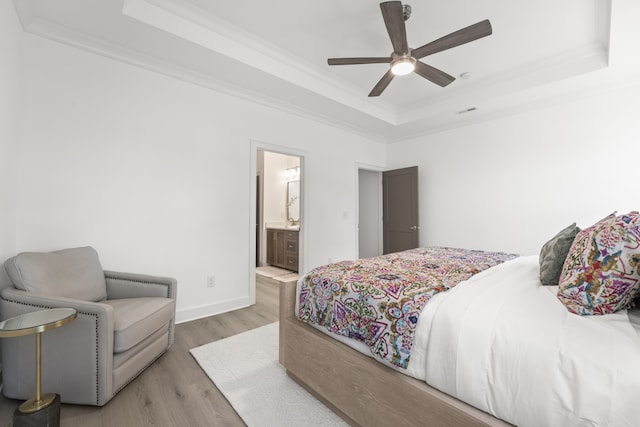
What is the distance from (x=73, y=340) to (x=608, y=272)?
2.57 meters

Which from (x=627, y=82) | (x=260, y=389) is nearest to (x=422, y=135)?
(x=627, y=82)

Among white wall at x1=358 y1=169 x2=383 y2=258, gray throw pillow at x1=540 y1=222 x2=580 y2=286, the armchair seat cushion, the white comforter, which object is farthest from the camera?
white wall at x1=358 y1=169 x2=383 y2=258

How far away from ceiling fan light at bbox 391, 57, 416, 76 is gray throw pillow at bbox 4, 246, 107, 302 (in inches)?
115

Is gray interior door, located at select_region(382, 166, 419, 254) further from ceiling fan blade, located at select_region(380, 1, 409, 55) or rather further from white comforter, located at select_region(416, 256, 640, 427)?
white comforter, located at select_region(416, 256, 640, 427)

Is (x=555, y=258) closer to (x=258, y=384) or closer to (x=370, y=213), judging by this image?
(x=258, y=384)

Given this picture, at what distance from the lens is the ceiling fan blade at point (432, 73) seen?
243 centimetres

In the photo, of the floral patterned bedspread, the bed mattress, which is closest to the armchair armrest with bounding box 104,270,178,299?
the floral patterned bedspread

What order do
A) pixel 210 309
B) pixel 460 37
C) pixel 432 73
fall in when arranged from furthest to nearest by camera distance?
pixel 210 309, pixel 432 73, pixel 460 37

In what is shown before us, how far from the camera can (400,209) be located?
199 inches

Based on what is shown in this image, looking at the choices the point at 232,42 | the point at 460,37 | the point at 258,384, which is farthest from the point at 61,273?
the point at 460,37

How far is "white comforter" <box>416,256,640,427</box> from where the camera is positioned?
0.79m

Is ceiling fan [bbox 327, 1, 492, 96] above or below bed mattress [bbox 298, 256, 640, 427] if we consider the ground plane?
above

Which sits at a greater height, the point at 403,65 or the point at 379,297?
the point at 403,65

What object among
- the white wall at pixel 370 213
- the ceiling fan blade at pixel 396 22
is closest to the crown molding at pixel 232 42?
the ceiling fan blade at pixel 396 22
